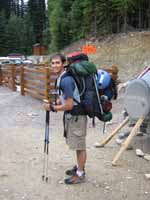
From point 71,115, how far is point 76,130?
0.19 meters

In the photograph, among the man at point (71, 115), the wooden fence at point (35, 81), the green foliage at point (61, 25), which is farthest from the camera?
A: the green foliage at point (61, 25)

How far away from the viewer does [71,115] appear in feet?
18.5

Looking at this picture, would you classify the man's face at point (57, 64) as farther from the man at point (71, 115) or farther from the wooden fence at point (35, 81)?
the wooden fence at point (35, 81)

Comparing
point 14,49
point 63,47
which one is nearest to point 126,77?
point 63,47

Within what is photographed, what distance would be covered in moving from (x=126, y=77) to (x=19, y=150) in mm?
13856

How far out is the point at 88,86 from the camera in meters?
5.57

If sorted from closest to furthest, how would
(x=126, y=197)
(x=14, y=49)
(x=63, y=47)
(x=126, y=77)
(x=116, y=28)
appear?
(x=126, y=197)
(x=126, y=77)
(x=116, y=28)
(x=63, y=47)
(x=14, y=49)

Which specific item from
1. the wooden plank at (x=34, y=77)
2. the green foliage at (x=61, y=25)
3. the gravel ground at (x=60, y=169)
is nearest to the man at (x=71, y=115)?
the gravel ground at (x=60, y=169)

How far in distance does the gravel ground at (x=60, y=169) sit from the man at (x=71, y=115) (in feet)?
0.71

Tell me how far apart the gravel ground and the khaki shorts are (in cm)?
51

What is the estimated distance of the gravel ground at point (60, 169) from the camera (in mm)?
5488

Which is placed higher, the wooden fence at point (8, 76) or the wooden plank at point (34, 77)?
the wooden plank at point (34, 77)

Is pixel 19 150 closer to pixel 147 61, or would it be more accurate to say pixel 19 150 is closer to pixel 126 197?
pixel 126 197

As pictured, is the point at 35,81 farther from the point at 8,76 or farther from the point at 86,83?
the point at 86,83
